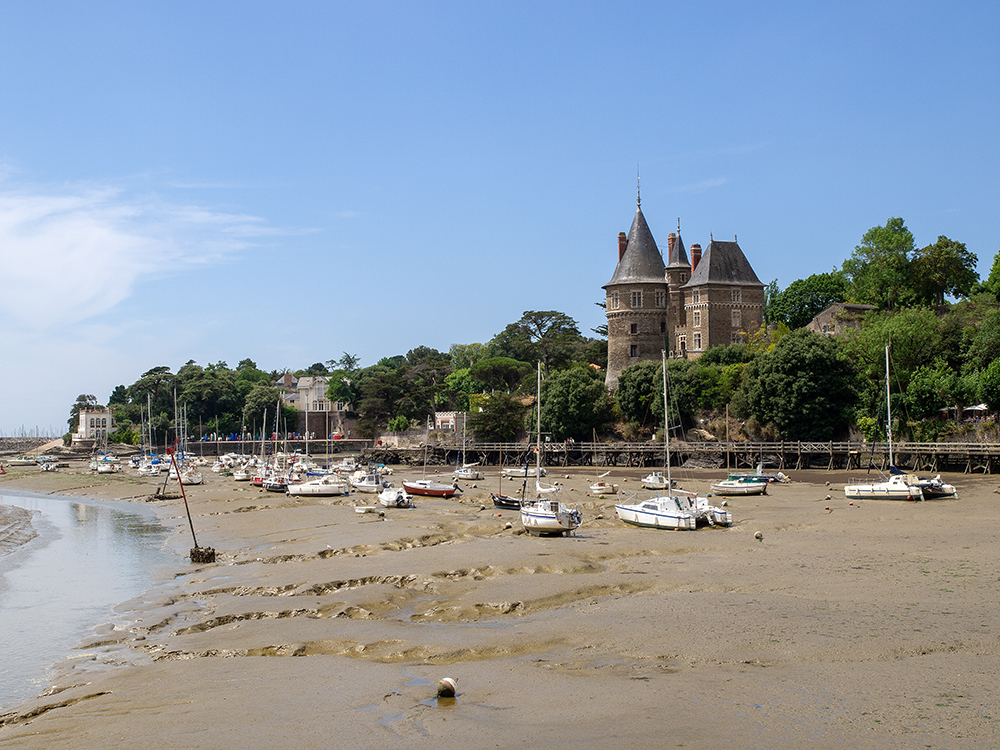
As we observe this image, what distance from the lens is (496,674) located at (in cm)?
1423

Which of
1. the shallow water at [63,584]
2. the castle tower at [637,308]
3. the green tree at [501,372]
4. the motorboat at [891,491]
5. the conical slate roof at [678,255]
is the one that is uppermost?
the conical slate roof at [678,255]

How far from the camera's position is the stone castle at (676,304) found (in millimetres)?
87938

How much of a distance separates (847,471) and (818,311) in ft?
117

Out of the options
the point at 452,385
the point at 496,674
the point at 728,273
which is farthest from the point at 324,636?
the point at 452,385

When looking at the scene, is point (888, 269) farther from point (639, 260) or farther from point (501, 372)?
point (501, 372)

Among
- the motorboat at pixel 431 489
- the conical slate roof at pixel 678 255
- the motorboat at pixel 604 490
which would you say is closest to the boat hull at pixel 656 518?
the motorboat at pixel 604 490

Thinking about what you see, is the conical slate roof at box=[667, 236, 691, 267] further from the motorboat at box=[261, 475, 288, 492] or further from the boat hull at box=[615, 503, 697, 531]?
the boat hull at box=[615, 503, 697, 531]

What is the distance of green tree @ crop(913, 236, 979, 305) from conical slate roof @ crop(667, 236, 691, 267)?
22357 mm

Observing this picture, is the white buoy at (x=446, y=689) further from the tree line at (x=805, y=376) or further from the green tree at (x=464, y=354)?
the green tree at (x=464, y=354)

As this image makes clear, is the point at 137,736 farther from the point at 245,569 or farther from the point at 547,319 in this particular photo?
the point at 547,319

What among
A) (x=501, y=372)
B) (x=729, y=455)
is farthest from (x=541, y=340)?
(x=729, y=455)

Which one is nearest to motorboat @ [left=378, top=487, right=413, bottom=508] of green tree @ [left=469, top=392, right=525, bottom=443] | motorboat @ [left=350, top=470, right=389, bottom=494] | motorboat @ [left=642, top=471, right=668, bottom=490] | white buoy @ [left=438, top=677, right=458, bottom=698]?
motorboat @ [left=350, top=470, right=389, bottom=494]

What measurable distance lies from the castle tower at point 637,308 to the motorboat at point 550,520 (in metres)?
55.6

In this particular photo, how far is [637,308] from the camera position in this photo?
8888cm
